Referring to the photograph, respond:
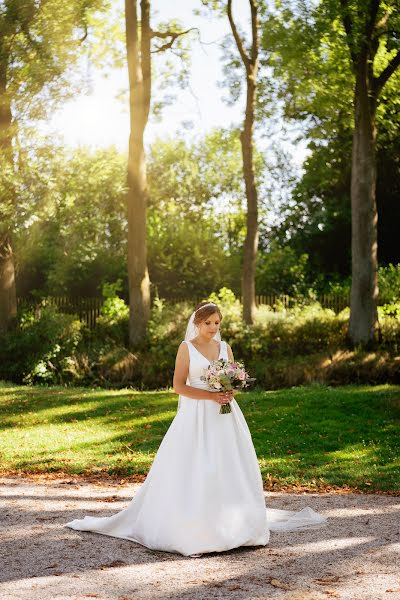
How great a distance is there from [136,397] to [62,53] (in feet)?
39.9

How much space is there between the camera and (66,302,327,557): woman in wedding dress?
7762 mm

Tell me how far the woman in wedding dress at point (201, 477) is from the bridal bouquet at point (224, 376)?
109mm

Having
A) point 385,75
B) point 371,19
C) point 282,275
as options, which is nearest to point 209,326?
point 371,19

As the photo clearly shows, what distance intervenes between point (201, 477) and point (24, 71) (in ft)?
68.3

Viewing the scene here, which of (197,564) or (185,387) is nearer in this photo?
(197,564)

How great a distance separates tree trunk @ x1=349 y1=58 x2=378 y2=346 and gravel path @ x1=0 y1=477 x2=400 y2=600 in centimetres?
1355

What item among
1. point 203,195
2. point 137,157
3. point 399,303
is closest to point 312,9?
point 137,157

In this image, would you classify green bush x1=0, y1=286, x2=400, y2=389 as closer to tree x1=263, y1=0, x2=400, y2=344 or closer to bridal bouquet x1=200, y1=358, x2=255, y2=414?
tree x1=263, y1=0, x2=400, y2=344

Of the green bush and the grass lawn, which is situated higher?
the green bush

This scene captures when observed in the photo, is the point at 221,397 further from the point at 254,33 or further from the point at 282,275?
the point at 282,275

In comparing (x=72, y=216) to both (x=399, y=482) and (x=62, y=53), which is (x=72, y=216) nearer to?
(x=62, y=53)

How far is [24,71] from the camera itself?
2594cm

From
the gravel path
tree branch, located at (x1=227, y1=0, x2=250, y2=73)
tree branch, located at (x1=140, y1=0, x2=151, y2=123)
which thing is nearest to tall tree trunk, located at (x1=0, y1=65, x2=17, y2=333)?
tree branch, located at (x1=140, y1=0, x2=151, y2=123)

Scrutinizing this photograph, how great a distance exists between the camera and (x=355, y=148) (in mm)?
23109
